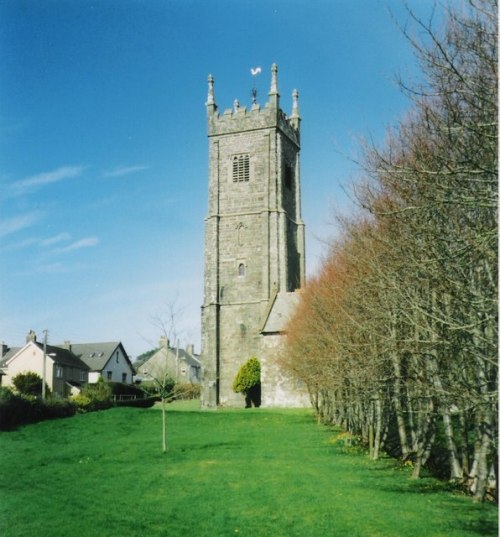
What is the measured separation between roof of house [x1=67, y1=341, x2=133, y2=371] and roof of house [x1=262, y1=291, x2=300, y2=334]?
1103 inches

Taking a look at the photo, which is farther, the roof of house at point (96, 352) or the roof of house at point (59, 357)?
the roof of house at point (96, 352)

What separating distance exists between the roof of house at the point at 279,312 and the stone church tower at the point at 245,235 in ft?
0.97

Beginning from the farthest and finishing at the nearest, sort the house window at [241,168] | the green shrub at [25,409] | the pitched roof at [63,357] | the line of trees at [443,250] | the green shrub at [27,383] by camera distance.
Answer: the pitched roof at [63,357] < the house window at [241,168] < the green shrub at [27,383] < the green shrub at [25,409] < the line of trees at [443,250]

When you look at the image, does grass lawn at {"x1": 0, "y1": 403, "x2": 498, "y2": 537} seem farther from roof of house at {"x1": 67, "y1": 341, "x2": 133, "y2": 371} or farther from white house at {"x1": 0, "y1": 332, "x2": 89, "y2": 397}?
roof of house at {"x1": 67, "y1": 341, "x2": 133, "y2": 371}

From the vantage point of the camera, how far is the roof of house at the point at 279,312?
42438 mm

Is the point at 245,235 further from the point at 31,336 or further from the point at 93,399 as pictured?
the point at 31,336

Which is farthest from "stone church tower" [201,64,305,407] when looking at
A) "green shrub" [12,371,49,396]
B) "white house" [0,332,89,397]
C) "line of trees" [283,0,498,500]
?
"line of trees" [283,0,498,500]

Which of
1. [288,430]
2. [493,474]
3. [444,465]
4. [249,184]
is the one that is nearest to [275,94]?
[249,184]

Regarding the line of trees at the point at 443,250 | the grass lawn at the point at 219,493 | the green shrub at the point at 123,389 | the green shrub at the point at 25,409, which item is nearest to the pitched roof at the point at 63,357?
the green shrub at the point at 123,389

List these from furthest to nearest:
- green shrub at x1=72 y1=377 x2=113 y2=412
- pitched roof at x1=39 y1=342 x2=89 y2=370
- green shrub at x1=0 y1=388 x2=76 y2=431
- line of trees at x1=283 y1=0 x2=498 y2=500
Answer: pitched roof at x1=39 y1=342 x2=89 y2=370
green shrub at x1=72 y1=377 x2=113 y2=412
green shrub at x1=0 y1=388 x2=76 y2=431
line of trees at x1=283 y1=0 x2=498 y2=500

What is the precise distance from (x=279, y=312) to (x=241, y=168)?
13375mm

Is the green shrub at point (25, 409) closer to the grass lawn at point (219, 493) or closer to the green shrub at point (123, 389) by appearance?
the grass lawn at point (219, 493)

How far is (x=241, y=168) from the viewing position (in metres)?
49.5

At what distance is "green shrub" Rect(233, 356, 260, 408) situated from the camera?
4384 centimetres
